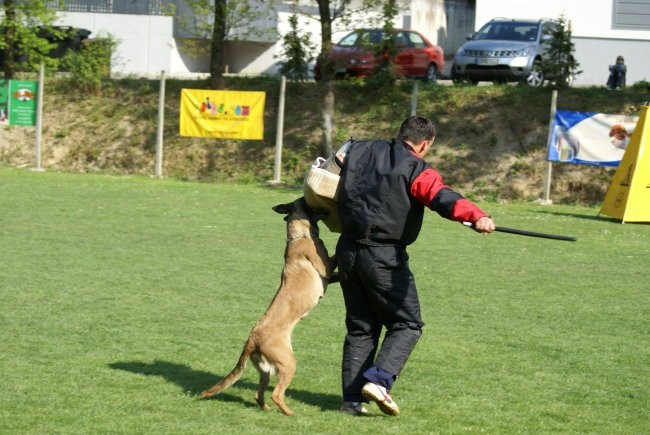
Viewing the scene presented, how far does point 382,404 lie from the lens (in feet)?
19.1

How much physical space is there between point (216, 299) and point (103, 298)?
3.37ft

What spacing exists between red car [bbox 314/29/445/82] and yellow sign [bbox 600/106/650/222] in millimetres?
7970

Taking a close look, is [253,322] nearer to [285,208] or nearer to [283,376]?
[285,208]

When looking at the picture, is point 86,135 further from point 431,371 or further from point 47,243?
point 431,371

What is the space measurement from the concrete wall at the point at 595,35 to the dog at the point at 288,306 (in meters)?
27.7

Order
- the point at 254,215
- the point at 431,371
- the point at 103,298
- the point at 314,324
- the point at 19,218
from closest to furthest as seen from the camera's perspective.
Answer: the point at 431,371 → the point at 314,324 → the point at 103,298 → the point at 19,218 → the point at 254,215

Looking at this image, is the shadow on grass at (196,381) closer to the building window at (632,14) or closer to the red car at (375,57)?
the red car at (375,57)

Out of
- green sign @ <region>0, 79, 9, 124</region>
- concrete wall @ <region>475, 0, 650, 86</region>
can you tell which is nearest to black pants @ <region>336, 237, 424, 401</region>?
green sign @ <region>0, 79, 9, 124</region>

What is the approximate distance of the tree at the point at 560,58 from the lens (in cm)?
2214

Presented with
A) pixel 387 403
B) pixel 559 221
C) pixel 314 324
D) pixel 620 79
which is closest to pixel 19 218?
pixel 314 324

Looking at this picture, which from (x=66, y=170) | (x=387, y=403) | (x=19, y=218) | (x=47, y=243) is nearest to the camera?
(x=387, y=403)

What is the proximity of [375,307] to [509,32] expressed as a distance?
22807 millimetres

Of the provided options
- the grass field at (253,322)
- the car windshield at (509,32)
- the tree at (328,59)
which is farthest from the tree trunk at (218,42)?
the grass field at (253,322)

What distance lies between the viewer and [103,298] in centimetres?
917
